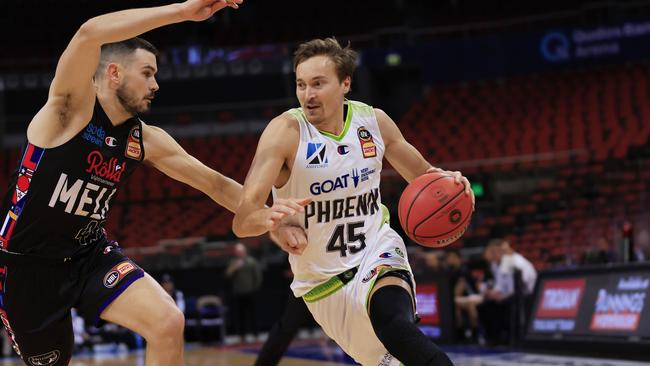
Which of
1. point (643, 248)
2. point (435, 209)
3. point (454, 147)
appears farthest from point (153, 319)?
point (454, 147)

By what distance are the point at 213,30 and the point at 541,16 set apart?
10241 mm

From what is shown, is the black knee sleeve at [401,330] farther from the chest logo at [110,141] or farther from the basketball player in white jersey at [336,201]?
the chest logo at [110,141]

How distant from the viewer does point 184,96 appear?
25.4 metres

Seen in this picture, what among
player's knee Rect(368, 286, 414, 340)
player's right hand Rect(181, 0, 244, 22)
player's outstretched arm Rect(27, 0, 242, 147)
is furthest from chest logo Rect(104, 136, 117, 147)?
player's knee Rect(368, 286, 414, 340)

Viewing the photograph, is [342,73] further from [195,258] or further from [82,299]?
[195,258]

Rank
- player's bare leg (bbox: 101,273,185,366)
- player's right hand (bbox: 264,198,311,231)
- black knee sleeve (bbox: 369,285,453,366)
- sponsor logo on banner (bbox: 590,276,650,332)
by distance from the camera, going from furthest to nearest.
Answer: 1. sponsor logo on banner (bbox: 590,276,650,332)
2. player's bare leg (bbox: 101,273,185,366)
3. black knee sleeve (bbox: 369,285,453,366)
4. player's right hand (bbox: 264,198,311,231)

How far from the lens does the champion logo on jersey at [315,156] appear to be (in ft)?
15.1

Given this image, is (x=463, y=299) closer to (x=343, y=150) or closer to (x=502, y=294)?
(x=502, y=294)

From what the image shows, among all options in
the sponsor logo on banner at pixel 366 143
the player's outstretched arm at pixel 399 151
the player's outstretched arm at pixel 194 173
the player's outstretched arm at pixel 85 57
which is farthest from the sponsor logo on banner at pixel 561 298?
the player's outstretched arm at pixel 85 57

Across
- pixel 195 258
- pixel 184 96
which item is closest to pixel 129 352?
pixel 195 258

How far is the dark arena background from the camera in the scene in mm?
11367

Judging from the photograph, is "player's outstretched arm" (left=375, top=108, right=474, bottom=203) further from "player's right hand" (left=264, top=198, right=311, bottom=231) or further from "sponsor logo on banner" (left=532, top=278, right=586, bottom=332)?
"sponsor logo on banner" (left=532, top=278, right=586, bottom=332)

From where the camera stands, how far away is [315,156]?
4.62 meters

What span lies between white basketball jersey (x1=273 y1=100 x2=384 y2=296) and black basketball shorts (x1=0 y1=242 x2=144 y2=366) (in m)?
0.91
